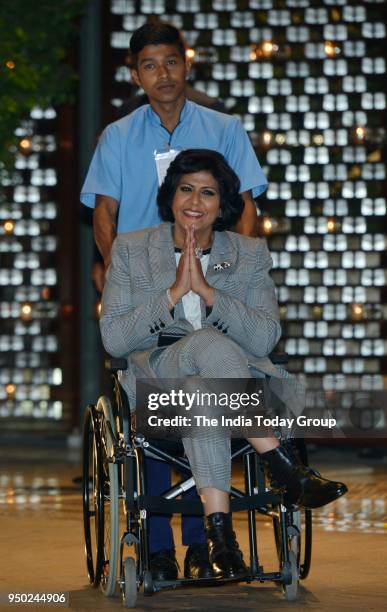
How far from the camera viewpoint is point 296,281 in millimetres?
11773

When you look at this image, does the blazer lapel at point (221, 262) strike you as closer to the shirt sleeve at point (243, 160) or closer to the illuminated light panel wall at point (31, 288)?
the shirt sleeve at point (243, 160)

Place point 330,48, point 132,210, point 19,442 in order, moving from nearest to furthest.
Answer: point 132,210, point 330,48, point 19,442

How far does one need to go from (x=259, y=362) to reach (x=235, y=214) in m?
0.58

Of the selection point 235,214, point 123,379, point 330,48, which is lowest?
point 123,379

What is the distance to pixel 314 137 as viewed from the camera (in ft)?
38.2

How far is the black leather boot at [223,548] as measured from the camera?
491cm

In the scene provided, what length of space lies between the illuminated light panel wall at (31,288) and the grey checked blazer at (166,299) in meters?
6.89

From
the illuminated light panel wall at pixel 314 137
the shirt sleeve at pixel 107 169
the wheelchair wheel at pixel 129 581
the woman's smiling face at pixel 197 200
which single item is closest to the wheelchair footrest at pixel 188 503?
the wheelchair wheel at pixel 129 581

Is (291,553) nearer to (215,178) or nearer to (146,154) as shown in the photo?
(215,178)

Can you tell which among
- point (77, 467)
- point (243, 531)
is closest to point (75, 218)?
point (77, 467)

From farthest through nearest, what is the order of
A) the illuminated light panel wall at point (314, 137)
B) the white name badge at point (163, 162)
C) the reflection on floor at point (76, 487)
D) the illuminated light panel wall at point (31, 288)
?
the illuminated light panel wall at point (31, 288) → the illuminated light panel wall at point (314, 137) → the reflection on floor at point (76, 487) → the white name badge at point (163, 162)

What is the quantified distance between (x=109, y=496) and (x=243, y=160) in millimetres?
A: 1521

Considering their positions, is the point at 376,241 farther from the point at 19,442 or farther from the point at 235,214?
the point at 235,214
